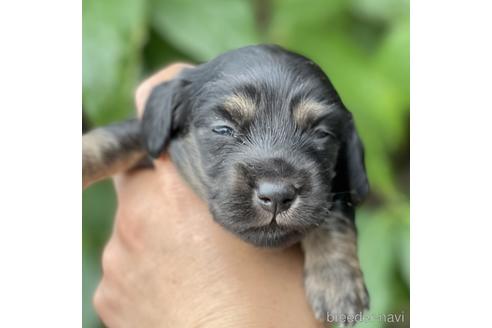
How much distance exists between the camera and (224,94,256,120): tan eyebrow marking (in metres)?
2.11

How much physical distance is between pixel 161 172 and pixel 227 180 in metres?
0.42

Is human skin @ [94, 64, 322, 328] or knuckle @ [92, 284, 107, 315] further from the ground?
human skin @ [94, 64, 322, 328]

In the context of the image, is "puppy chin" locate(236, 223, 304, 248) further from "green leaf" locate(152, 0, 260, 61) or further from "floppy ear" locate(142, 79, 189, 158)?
"green leaf" locate(152, 0, 260, 61)

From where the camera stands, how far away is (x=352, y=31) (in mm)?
2941

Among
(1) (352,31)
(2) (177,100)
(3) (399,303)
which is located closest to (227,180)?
(2) (177,100)

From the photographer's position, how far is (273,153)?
204 centimetres

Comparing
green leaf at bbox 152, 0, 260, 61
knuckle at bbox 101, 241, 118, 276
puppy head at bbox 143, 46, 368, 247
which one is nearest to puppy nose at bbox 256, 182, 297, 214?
puppy head at bbox 143, 46, 368, 247

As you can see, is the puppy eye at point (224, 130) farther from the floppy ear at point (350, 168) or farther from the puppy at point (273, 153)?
the floppy ear at point (350, 168)

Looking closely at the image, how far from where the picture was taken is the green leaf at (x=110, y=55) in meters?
2.45

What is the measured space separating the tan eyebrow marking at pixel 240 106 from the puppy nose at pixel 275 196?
0.26 m

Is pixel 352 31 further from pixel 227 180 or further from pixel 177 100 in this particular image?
pixel 227 180

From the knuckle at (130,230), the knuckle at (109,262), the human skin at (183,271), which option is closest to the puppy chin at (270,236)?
the human skin at (183,271)

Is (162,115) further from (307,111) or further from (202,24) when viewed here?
(202,24)
